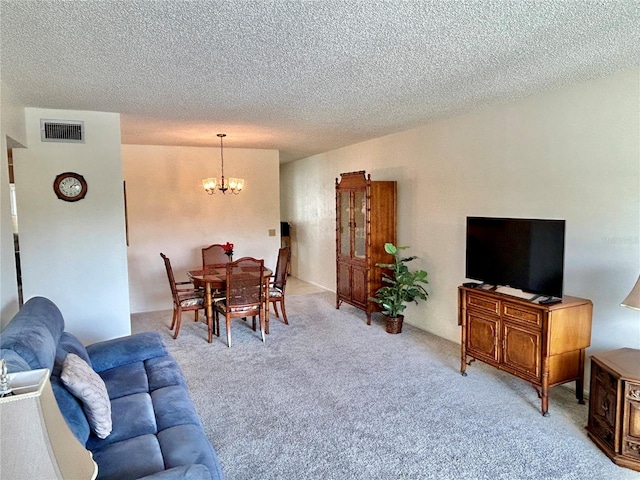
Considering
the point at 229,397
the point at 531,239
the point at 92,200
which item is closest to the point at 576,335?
the point at 531,239

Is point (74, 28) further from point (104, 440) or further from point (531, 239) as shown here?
point (531, 239)

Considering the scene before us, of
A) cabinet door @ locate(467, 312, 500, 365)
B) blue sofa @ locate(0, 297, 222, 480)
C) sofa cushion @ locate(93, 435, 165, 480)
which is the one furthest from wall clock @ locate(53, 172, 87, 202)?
cabinet door @ locate(467, 312, 500, 365)

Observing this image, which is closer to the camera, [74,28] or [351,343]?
[74,28]

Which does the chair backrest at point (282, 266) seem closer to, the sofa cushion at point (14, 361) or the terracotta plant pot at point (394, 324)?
the terracotta plant pot at point (394, 324)

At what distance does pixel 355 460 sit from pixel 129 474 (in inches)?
53.6

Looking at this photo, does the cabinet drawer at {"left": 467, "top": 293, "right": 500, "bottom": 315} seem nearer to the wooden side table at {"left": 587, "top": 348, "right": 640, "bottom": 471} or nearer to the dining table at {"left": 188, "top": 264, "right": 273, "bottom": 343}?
the wooden side table at {"left": 587, "top": 348, "right": 640, "bottom": 471}

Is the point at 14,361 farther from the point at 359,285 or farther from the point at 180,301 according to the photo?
the point at 359,285

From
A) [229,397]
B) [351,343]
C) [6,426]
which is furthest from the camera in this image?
[351,343]

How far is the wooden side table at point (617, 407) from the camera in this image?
94.7 inches

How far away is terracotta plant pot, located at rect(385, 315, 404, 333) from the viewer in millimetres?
4949

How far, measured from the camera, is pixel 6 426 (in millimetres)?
886

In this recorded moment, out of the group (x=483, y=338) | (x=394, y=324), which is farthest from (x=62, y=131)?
(x=483, y=338)

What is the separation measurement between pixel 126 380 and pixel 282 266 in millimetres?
2861

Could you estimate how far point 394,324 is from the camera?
4.95 meters
